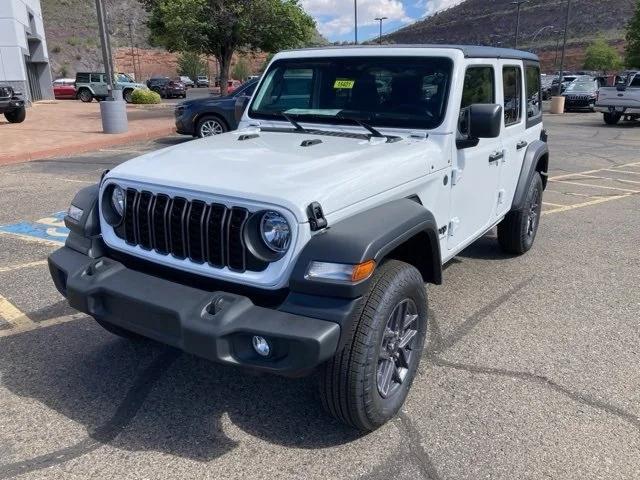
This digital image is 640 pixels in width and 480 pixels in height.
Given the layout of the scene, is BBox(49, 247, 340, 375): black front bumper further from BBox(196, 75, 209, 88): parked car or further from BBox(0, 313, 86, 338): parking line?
BBox(196, 75, 209, 88): parked car

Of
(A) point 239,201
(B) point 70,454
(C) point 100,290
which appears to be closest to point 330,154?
(A) point 239,201

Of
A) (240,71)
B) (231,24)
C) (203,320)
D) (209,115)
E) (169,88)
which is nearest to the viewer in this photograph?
(203,320)

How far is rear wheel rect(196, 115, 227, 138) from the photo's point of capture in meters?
13.0

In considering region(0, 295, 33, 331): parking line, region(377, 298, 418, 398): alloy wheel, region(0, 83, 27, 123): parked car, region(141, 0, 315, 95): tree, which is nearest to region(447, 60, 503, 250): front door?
region(377, 298, 418, 398): alloy wheel

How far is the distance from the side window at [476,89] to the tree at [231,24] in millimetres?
18096

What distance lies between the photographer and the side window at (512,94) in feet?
15.0

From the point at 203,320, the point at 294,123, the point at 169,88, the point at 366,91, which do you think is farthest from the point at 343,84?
the point at 169,88

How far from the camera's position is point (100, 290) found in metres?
2.73

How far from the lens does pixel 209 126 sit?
13.1m

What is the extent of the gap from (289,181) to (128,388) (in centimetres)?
157

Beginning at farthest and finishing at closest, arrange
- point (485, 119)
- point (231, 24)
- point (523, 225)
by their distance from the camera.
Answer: point (231, 24)
point (523, 225)
point (485, 119)

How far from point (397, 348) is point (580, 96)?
2726 cm

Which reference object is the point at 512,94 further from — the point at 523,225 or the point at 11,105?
the point at 11,105

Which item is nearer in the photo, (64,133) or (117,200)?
(117,200)
